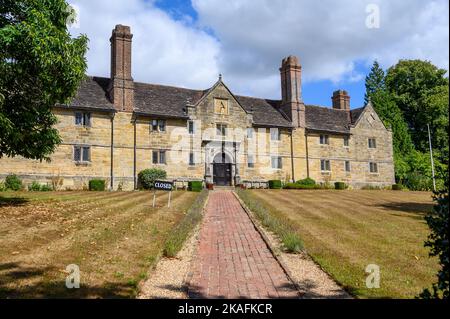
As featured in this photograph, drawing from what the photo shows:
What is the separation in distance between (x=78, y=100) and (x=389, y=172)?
3579 centimetres

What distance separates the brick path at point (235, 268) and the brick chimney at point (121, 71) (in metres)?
22.3

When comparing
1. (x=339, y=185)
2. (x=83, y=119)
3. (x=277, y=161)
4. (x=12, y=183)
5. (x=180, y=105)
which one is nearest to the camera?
(x=12, y=183)

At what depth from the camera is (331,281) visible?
7.43 metres

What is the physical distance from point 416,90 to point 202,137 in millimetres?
39271

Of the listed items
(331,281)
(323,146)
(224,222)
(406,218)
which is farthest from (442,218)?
(323,146)

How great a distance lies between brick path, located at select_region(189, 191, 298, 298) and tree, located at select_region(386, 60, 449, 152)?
166ft

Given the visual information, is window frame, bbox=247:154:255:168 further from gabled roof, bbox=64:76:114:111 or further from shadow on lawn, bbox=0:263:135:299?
shadow on lawn, bbox=0:263:135:299

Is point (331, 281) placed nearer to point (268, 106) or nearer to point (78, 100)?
point (78, 100)

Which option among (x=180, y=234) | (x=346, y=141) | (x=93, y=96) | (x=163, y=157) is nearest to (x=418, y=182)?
(x=346, y=141)

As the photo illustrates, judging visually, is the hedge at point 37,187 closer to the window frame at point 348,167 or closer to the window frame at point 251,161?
the window frame at point 251,161

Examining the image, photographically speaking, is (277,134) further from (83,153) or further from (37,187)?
(37,187)

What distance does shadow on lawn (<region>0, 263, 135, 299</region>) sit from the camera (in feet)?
20.2

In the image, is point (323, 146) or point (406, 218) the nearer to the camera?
point (406, 218)

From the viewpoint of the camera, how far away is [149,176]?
3203cm
